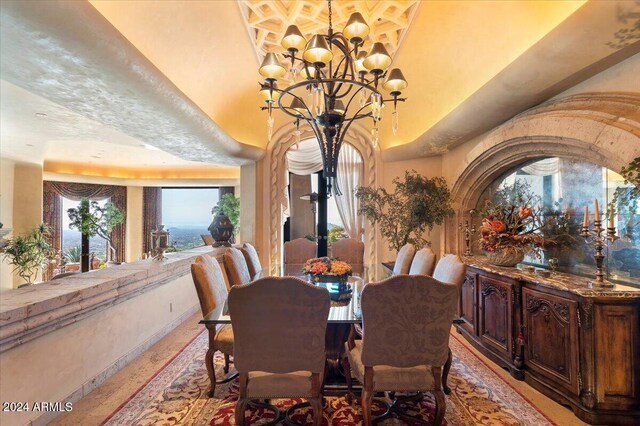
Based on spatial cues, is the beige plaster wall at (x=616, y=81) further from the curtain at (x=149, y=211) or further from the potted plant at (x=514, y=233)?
the curtain at (x=149, y=211)

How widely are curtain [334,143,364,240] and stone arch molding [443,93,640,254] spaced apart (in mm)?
2312

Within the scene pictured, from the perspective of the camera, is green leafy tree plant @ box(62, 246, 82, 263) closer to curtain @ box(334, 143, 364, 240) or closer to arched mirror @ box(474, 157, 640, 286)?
curtain @ box(334, 143, 364, 240)

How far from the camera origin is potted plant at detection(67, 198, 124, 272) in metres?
9.17

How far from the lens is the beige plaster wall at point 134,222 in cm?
1132

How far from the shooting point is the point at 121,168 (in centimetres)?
1048

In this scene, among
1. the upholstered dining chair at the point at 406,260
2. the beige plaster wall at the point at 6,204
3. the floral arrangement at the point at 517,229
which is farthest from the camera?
the beige plaster wall at the point at 6,204

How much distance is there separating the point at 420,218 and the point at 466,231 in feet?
2.03

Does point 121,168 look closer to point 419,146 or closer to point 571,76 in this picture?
point 419,146

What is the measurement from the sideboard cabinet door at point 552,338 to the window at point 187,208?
1052cm

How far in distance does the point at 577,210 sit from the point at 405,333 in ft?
6.93

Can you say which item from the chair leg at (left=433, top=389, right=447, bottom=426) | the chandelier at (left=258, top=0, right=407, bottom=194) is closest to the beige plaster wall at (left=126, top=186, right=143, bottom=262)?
the chandelier at (left=258, top=0, right=407, bottom=194)

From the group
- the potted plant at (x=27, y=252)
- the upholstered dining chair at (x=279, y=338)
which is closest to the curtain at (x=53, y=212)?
the potted plant at (x=27, y=252)

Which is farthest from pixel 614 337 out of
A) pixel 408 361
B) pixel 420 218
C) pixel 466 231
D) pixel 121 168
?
pixel 121 168

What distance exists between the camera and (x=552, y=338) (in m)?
2.48
